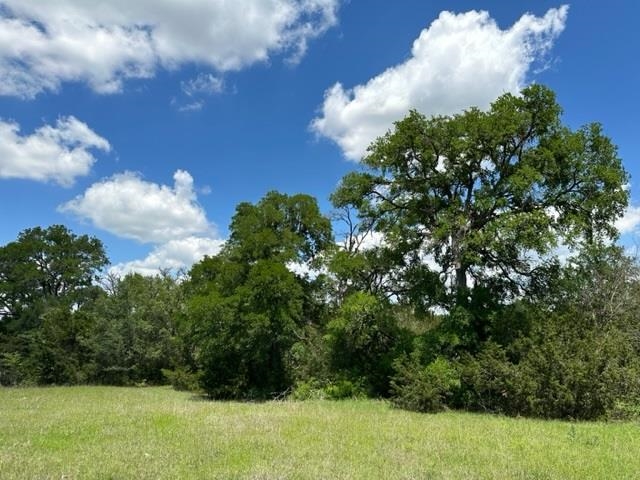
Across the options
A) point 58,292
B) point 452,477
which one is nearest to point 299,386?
point 452,477

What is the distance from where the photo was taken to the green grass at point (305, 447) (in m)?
7.75

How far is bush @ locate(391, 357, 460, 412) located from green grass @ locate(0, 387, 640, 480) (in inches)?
113

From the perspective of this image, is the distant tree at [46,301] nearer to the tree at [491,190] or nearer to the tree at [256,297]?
the tree at [256,297]

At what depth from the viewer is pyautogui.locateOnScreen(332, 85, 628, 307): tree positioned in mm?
19156

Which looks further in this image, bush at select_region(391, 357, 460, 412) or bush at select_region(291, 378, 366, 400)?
bush at select_region(291, 378, 366, 400)

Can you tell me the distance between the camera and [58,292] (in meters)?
49.6

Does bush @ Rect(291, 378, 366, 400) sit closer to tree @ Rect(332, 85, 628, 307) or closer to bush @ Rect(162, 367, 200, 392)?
tree @ Rect(332, 85, 628, 307)

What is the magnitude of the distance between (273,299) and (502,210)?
38.1ft

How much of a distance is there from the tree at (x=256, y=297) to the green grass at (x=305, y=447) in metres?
10.4

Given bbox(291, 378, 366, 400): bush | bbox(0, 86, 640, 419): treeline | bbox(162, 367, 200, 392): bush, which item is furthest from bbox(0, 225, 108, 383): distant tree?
bbox(291, 378, 366, 400): bush

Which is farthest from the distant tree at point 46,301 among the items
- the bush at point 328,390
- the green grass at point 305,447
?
the green grass at point 305,447

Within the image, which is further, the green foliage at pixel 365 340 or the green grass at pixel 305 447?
the green foliage at pixel 365 340

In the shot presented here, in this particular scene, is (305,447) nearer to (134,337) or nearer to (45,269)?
(134,337)

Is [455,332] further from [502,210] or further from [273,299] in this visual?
[273,299]
